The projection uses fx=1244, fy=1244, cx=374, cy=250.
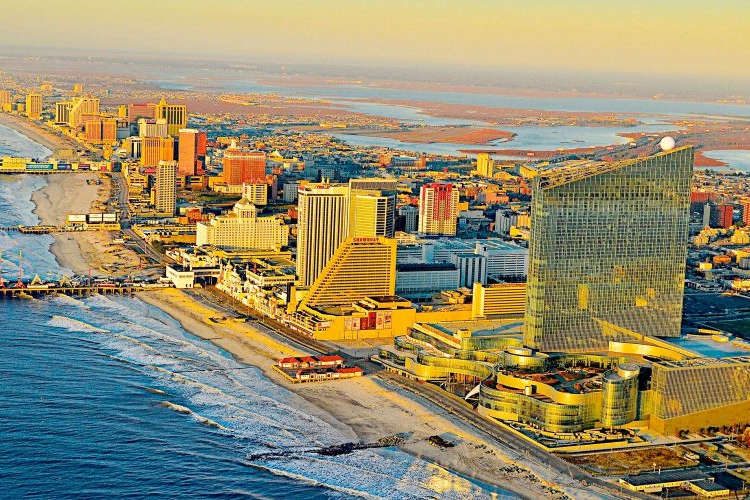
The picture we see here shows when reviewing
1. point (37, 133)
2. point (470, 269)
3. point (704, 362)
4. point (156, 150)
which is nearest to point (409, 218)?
point (470, 269)

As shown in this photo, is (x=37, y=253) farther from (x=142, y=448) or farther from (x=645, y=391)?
(x=645, y=391)

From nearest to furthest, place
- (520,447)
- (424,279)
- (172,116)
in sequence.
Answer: (520,447)
(424,279)
(172,116)

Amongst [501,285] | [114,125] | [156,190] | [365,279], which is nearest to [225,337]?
[365,279]

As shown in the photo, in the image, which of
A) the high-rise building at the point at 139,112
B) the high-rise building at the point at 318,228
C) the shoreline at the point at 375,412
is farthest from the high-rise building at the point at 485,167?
the shoreline at the point at 375,412

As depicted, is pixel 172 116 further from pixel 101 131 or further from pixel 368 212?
pixel 368 212

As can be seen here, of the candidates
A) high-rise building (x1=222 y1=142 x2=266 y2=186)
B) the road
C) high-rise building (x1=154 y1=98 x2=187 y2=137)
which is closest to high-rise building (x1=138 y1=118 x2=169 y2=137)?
high-rise building (x1=154 y1=98 x2=187 y2=137)

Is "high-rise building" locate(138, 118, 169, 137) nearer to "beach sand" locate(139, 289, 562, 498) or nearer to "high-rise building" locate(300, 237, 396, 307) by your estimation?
"high-rise building" locate(300, 237, 396, 307)
